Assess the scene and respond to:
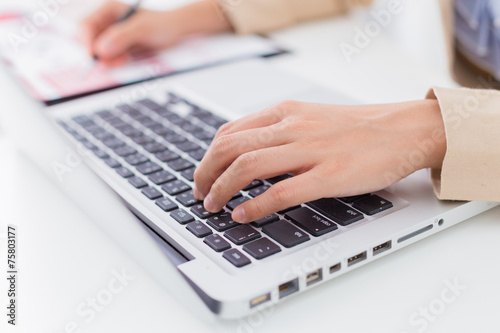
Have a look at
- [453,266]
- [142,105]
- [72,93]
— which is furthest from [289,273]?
[72,93]

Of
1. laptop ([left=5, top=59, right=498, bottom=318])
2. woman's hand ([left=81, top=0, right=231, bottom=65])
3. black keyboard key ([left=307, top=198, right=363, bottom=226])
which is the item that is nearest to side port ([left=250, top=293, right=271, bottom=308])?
laptop ([left=5, top=59, right=498, bottom=318])

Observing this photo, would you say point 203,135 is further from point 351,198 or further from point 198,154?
point 351,198

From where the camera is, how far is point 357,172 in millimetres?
527

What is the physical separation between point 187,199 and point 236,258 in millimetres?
126

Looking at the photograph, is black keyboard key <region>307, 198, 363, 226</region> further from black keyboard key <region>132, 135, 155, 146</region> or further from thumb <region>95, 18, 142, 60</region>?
thumb <region>95, 18, 142, 60</region>

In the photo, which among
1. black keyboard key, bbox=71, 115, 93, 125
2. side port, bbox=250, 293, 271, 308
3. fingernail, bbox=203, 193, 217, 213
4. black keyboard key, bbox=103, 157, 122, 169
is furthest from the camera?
black keyboard key, bbox=71, 115, 93, 125

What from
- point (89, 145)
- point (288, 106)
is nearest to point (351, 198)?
point (288, 106)

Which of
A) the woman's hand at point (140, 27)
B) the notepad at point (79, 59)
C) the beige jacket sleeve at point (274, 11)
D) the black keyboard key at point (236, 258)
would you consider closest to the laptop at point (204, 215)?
the black keyboard key at point (236, 258)

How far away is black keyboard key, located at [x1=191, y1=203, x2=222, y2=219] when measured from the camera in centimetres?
53

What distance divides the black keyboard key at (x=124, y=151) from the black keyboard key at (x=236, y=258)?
0.26 meters

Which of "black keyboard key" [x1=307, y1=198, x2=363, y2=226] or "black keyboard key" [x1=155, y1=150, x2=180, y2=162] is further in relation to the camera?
"black keyboard key" [x1=155, y1=150, x2=180, y2=162]

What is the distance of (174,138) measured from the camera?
70cm

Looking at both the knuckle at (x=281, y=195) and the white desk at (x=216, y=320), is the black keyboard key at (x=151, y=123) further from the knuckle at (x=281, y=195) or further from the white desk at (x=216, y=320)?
the knuckle at (x=281, y=195)

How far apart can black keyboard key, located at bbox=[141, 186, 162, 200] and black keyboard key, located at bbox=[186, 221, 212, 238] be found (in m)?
0.08
